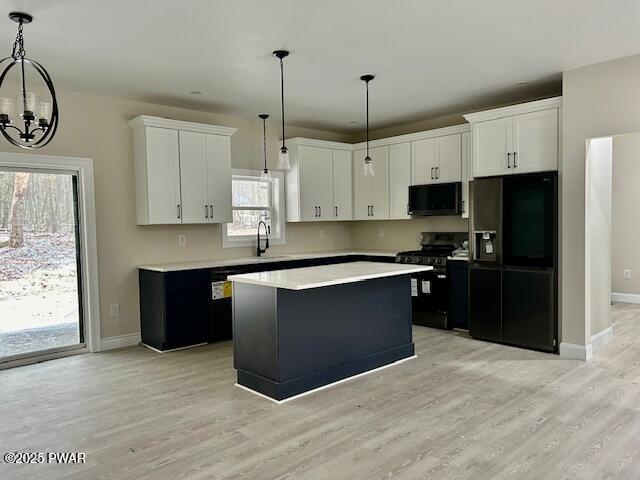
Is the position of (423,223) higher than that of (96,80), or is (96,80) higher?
(96,80)

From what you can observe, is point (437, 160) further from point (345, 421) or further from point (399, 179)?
point (345, 421)

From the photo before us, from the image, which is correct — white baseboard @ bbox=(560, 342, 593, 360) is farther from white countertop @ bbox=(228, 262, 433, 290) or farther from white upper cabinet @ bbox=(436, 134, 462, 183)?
white upper cabinet @ bbox=(436, 134, 462, 183)

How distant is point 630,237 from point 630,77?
3.80m

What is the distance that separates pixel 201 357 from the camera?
4605 mm

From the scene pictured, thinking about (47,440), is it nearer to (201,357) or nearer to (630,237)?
(201,357)

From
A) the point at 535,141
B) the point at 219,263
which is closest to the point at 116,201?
the point at 219,263

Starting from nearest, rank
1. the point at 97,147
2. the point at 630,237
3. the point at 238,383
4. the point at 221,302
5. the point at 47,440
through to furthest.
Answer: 1. the point at 47,440
2. the point at 238,383
3. the point at 97,147
4. the point at 221,302
5. the point at 630,237

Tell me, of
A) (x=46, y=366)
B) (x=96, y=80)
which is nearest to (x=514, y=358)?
(x=46, y=366)

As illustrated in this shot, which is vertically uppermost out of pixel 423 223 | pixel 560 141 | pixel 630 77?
pixel 630 77

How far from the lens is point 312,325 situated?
3643 millimetres

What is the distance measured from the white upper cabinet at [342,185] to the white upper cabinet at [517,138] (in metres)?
2.10

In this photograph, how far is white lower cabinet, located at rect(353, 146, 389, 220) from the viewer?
6.45 m

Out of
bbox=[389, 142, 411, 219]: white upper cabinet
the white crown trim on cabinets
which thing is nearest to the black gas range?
bbox=[389, 142, 411, 219]: white upper cabinet

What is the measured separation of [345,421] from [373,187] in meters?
4.06
